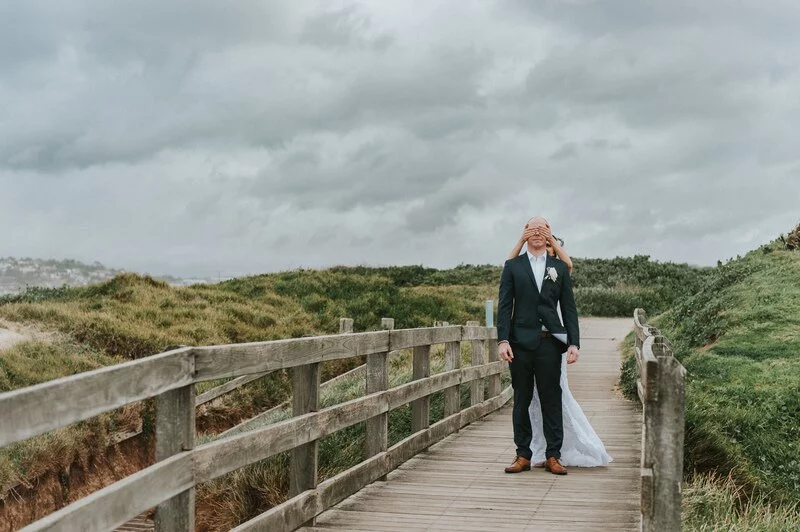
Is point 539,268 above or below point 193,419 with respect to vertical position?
above

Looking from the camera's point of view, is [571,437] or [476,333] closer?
[571,437]

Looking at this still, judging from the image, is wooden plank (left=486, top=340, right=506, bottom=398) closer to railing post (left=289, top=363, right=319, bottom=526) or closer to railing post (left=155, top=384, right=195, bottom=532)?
railing post (left=289, top=363, right=319, bottom=526)

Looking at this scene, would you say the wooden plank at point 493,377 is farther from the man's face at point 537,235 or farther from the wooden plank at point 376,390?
the man's face at point 537,235

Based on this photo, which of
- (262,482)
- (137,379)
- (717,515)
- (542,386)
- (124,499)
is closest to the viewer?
(124,499)

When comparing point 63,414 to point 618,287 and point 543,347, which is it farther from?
point 618,287

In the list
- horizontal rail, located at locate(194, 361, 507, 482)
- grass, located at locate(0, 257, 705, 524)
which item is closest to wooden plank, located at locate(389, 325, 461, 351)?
horizontal rail, located at locate(194, 361, 507, 482)

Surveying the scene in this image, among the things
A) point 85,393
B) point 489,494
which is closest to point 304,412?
point 489,494

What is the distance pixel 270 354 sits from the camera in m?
5.96

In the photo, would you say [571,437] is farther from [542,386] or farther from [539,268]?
→ [539,268]

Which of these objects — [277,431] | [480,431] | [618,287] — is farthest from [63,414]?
[618,287]

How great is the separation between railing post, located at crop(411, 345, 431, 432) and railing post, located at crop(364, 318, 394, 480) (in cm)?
146

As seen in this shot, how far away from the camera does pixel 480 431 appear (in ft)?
39.4

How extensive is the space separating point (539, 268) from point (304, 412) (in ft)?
8.87

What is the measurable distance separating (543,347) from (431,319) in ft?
73.1
